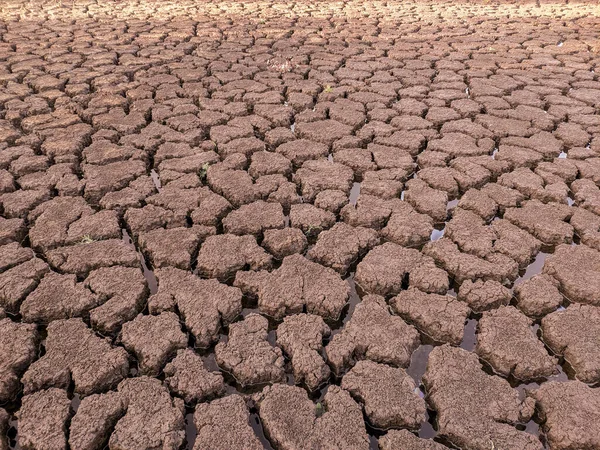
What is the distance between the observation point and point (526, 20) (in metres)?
7.55

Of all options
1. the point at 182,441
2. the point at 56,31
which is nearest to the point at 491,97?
the point at 182,441

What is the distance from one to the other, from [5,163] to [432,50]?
16.9 feet

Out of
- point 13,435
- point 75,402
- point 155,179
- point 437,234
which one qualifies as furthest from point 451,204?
point 13,435

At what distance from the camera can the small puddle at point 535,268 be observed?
2.46 metres

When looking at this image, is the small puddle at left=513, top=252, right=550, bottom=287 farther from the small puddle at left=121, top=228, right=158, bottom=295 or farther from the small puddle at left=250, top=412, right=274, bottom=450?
the small puddle at left=121, top=228, right=158, bottom=295

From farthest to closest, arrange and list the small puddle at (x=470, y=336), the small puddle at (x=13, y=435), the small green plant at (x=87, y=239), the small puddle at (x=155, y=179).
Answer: the small puddle at (x=155, y=179) → the small green plant at (x=87, y=239) → the small puddle at (x=470, y=336) → the small puddle at (x=13, y=435)

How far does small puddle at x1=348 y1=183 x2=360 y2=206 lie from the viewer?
3.10 metres

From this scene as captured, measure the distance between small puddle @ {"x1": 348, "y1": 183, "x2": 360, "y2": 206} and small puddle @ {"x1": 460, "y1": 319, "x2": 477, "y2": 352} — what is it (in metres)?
1.16

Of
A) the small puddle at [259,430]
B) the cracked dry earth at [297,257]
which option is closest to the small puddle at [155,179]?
the cracked dry earth at [297,257]

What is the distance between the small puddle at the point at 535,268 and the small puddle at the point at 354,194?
114 centimetres

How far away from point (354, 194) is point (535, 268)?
4.12 ft

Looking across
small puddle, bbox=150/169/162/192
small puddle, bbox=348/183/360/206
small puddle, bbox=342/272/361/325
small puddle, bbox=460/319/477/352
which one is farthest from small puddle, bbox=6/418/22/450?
small puddle, bbox=348/183/360/206

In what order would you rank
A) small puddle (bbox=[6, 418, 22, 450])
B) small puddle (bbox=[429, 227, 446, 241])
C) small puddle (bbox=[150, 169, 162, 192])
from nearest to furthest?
small puddle (bbox=[6, 418, 22, 450]), small puddle (bbox=[429, 227, 446, 241]), small puddle (bbox=[150, 169, 162, 192])

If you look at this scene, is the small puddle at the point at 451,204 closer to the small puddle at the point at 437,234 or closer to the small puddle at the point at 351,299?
the small puddle at the point at 437,234
